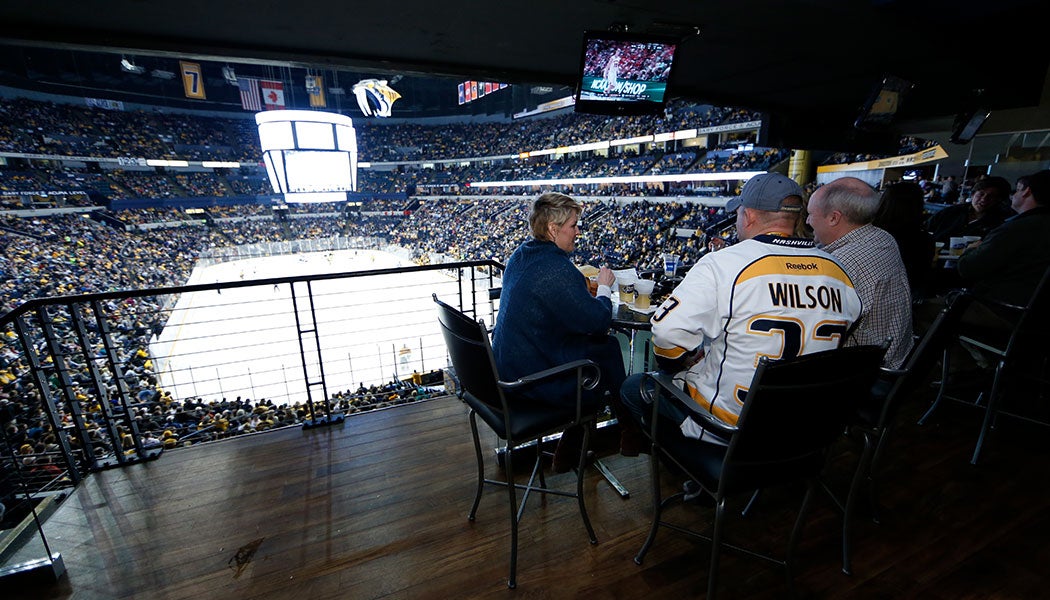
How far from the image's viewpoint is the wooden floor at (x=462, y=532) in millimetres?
1660

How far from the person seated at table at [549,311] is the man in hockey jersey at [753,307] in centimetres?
34

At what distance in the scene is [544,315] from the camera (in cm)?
172

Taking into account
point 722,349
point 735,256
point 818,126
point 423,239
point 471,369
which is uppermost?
point 818,126

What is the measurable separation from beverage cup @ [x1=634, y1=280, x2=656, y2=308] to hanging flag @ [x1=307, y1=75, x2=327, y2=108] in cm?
3102

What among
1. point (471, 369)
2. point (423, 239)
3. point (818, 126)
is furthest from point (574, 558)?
point (423, 239)

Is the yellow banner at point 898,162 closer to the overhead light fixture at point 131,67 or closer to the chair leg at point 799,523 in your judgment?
the chair leg at point 799,523

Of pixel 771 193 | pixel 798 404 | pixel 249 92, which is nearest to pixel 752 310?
pixel 798 404

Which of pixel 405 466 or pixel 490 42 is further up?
pixel 490 42

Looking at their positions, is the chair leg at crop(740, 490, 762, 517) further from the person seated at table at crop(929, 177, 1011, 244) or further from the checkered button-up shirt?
the person seated at table at crop(929, 177, 1011, 244)

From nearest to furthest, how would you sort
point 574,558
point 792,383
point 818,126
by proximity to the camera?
point 792,383, point 574,558, point 818,126

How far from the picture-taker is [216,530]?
6.48 feet

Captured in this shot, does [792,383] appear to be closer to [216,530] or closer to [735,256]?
[735,256]

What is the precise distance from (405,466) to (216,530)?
2.98 feet

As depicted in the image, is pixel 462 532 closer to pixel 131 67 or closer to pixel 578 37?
pixel 578 37
